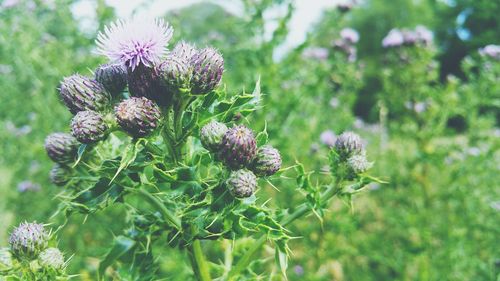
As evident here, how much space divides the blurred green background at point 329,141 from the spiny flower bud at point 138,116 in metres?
2.01

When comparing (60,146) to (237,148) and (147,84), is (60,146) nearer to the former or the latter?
(147,84)

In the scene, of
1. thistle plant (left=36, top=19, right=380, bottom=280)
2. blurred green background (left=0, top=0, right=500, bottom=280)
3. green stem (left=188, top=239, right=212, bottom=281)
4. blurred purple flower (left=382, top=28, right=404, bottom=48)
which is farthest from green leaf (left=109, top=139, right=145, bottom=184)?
blurred purple flower (left=382, top=28, right=404, bottom=48)

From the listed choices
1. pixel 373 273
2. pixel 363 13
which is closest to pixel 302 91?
pixel 373 273

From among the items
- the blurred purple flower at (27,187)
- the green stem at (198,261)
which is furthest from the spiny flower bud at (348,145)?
the blurred purple flower at (27,187)

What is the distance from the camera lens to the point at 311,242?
4.67 meters

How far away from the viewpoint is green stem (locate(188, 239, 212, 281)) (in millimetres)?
2221

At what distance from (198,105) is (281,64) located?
2.76 m

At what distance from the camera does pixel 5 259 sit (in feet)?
7.13

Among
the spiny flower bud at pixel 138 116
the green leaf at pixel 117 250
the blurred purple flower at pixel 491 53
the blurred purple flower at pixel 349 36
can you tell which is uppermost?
the blurred purple flower at pixel 349 36

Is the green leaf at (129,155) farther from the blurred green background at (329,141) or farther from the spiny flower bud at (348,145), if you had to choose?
the blurred green background at (329,141)

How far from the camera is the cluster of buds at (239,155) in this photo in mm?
2004

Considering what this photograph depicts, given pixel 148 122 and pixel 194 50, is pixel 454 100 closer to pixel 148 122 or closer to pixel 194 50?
pixel 194 50

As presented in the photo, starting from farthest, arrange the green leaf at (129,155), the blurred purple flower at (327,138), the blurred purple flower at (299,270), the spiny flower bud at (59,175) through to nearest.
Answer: the blurred purple flower at (327,138) → the blurred purple flower at (299,270) → the spiny flower bud at (59,175) → the green leaf at (129,155)

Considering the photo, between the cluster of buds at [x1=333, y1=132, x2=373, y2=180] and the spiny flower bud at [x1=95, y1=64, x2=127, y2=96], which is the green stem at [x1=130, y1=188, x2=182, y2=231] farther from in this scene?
the cluster of buds at [x1=333, y1=132, x2=373, y2=180]
